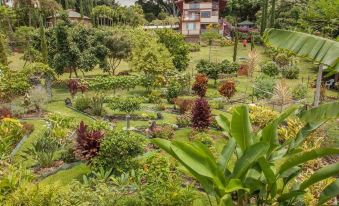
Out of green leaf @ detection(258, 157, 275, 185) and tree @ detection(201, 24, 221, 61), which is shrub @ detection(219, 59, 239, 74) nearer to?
tree @ detection(201, 24, 221, 61)

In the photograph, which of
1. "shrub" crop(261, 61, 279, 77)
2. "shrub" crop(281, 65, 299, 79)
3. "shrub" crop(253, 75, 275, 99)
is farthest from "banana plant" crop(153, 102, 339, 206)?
"shrub" crop(281, 65, 299, 79)

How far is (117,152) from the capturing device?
32.0 feet

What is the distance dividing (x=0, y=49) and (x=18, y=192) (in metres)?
21.3

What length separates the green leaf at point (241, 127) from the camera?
6.55 m

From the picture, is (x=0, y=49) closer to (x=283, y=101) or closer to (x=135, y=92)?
(x=135, y=92)

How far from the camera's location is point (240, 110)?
259 inches

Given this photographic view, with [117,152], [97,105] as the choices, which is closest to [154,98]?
[97,105]

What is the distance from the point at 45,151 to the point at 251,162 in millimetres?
7940

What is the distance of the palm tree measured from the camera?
583 cm

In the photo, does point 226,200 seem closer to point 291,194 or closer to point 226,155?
point 226,155

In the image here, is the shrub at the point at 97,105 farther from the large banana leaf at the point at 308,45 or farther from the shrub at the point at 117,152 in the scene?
the large banana leaf at the point at 308,45

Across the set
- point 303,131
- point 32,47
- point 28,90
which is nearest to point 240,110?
point 303,131

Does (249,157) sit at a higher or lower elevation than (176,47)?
A: lower

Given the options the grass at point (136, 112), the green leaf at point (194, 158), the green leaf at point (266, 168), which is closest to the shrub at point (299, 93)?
the grass at point (136, 112)
